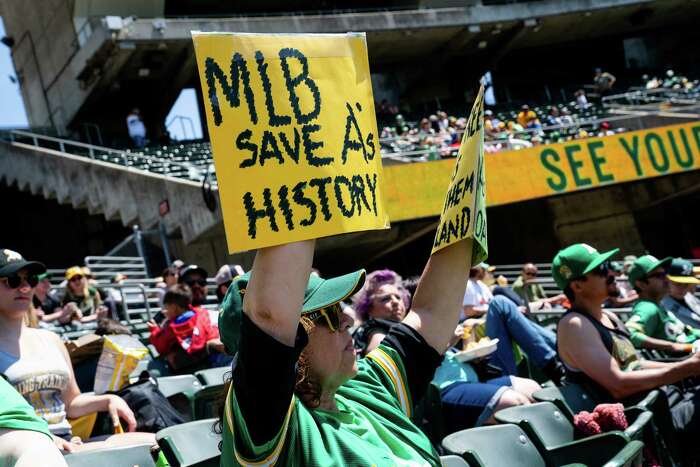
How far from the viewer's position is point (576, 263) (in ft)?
14.0

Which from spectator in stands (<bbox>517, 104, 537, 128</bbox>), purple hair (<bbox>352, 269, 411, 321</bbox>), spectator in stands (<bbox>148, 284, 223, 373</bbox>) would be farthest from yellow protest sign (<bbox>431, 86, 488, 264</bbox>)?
spectator in stands (<bbox>517, 104, 537, 128</bbox>)

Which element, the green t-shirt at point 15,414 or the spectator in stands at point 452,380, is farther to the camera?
the spectator in stands at point 452,380

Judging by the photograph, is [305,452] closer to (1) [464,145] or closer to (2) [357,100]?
(2) [357,100]

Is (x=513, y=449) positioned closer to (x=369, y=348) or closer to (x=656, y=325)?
(x=369, y=348)

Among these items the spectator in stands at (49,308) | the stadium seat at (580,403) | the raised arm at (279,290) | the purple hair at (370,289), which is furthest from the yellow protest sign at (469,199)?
the spectator in stands at (49,308)

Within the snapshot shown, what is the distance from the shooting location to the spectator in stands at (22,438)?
197cm

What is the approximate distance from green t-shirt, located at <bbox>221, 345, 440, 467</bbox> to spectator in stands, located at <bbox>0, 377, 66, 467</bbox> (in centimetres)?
42

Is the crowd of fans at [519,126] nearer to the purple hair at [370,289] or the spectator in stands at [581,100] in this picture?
the spectator in stands at [581,100]

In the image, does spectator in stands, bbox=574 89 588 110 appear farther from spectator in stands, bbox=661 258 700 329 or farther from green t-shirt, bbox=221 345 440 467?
green t-shirt, bbox=221 345 440 467

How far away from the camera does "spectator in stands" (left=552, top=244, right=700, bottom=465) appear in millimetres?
4023

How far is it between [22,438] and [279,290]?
2.50 ft

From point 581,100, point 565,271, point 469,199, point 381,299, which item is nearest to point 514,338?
point 381,299

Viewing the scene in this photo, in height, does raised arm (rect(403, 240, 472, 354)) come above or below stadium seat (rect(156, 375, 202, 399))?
above

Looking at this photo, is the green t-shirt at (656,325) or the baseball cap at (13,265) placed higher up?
the baseball cap at (13,265)
